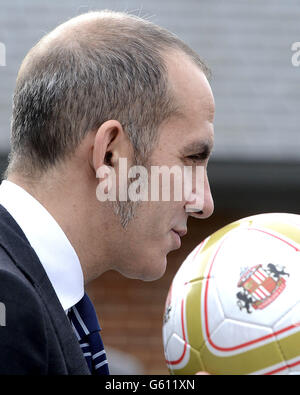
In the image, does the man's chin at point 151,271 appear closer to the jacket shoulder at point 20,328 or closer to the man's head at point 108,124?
the man's head at point 108,124

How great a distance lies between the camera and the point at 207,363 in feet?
8.11

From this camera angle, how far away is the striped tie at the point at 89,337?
2.58m

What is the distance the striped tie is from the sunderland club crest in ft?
1.65

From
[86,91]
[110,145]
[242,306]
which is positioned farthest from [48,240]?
[242,306]

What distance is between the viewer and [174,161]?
8.27 feet

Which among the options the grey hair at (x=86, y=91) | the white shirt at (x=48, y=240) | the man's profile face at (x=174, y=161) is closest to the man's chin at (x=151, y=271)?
the man's profile face at (x=174, y=161)

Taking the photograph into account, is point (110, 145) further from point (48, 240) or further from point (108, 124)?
point (48, 240)

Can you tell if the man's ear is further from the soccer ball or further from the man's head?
the soccer ball

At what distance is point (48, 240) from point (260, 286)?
68 cm

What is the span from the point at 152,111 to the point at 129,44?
240 millimetres

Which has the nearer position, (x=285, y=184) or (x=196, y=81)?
(x=196, y=81)

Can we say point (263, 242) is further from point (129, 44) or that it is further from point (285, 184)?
point (285, 184)

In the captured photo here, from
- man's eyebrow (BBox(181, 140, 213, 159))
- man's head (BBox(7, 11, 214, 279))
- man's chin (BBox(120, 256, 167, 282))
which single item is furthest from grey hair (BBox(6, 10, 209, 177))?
man's chin (BBox(120, 256, 167, 282))
